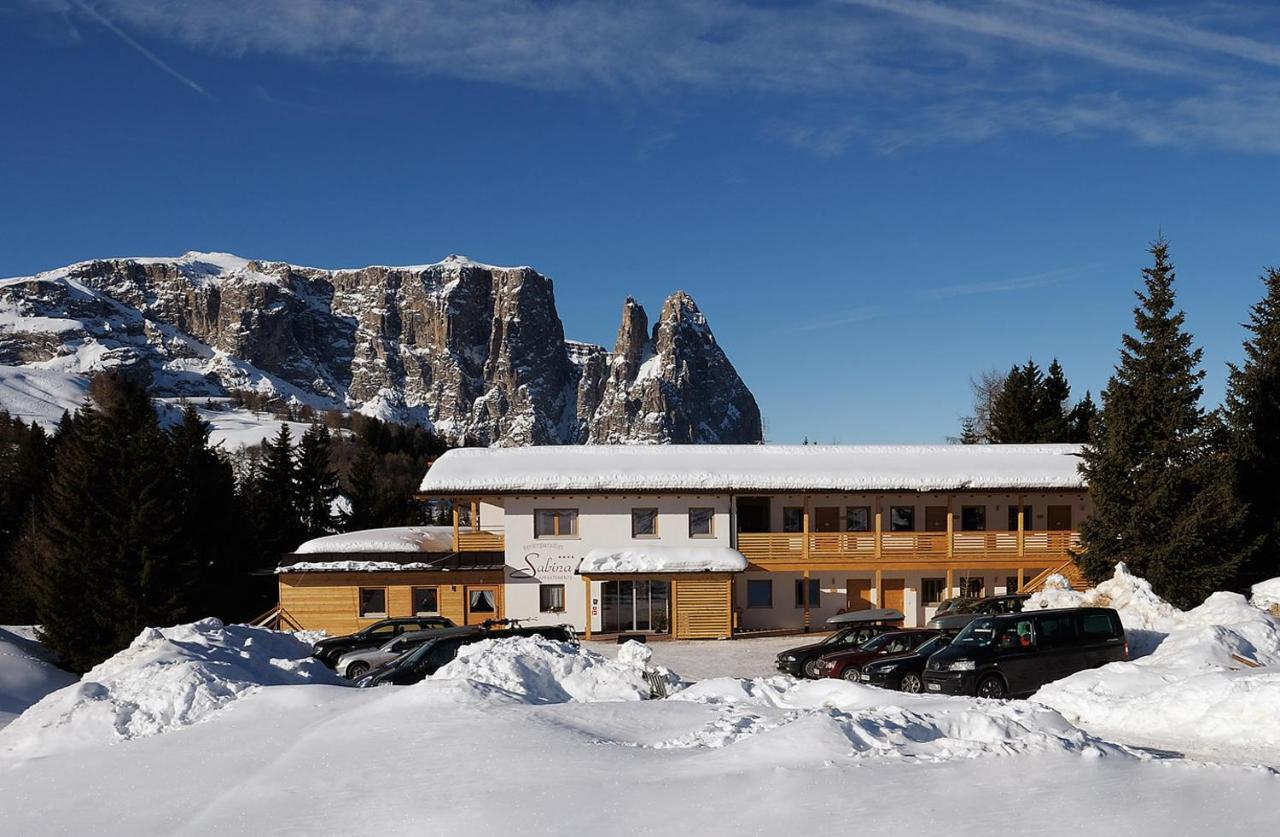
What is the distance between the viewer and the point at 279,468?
204ft

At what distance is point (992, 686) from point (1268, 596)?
1482cm

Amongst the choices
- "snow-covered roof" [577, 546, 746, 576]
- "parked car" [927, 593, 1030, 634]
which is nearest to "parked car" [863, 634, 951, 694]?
"parked car" [927, 593, 1030, 634]

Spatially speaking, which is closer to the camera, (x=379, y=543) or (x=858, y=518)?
(x=379, y=543)

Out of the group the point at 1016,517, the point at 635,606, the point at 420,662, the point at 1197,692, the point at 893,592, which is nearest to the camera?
the point at 1197,692

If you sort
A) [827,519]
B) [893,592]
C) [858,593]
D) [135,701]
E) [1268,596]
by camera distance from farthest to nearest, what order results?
[827,519], [893,592], [858,593], [1268,596], [135,701]

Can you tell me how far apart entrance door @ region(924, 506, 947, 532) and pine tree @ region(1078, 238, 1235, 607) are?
21.2 ft

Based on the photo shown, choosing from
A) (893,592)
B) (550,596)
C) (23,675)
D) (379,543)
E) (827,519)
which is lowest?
(23,675)

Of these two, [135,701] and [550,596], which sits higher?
[135,701]

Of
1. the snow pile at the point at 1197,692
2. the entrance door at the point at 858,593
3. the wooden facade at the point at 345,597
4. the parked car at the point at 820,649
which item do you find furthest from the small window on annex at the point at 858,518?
the snow pile at the point at 1197,692

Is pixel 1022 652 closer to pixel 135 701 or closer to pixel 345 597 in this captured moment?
pixel 135 701

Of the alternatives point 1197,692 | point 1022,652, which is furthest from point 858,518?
point 1197,692

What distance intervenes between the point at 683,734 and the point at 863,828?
401 cm

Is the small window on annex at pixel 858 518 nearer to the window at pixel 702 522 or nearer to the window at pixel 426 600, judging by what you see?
the window at pixel 702 522

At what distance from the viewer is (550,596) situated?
36.7 meters
